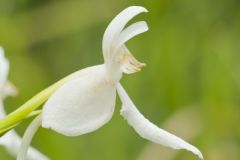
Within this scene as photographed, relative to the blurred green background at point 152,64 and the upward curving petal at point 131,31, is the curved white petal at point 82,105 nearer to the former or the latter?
the upward curving petal at point 131,31

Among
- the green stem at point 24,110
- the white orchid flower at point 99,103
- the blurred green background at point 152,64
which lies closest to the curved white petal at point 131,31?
the white orchid flower at point 99,103

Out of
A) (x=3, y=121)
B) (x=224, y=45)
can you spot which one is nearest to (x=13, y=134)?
(x=3, y=121)

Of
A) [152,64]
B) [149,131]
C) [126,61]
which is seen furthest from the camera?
[152,64]

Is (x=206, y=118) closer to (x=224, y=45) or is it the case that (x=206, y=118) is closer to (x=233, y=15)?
(x=224, y=45)

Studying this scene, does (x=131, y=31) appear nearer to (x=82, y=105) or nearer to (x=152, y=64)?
(x=82, y=105)

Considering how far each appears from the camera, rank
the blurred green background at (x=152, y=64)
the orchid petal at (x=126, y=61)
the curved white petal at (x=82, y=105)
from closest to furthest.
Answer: the curved white petal at (x=82, y=105)
the orchid petal at (x=126, y=61)
the blurred green background at (x=152, y=64)

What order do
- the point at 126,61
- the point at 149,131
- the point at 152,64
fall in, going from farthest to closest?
the point at 152,64
the point at 126,61
the point at 149,131

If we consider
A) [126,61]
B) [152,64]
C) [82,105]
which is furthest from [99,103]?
[152,64]
